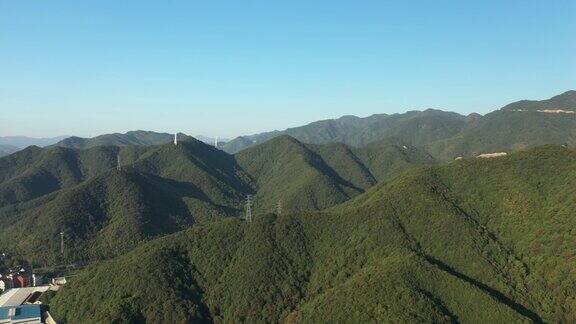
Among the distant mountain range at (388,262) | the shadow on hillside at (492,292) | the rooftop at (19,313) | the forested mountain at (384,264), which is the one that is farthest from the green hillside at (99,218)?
the shadow on hillside at (492,292)

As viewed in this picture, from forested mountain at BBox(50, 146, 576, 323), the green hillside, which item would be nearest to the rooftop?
forested mountain at BBox(50, 146, 576, 323)

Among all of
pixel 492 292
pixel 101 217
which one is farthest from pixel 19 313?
Result: pixel 492 292

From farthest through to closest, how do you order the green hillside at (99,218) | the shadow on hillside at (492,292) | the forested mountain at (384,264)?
the green hillside at (99,218), the shadow on hillside at (492,292), the forested mountain at (384,264)

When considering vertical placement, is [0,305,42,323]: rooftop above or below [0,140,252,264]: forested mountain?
below

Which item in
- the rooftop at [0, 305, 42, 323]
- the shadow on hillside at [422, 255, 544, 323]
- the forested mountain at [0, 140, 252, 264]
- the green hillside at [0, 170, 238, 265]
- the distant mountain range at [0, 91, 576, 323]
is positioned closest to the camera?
the distant mountain range at [0, 91, 576, 323]

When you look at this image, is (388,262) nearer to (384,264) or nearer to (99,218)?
(384,264)

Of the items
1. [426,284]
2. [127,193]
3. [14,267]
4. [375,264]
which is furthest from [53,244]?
[426,284]

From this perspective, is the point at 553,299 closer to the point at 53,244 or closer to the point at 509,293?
the point at 509,293

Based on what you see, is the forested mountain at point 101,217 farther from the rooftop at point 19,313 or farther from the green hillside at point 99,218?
the rooftop at point 19,313

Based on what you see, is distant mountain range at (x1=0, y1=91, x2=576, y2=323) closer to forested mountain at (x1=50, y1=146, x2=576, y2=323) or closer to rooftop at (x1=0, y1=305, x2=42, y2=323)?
forested mountain at (x1=50, y1=146, x2=576, y2=323)

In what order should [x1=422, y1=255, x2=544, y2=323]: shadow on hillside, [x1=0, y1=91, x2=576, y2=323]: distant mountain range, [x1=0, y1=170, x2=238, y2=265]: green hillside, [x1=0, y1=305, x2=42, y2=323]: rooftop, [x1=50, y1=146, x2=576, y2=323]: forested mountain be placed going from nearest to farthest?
1. [x1=50, y1=146, x2=576, y2=323]: forested mountain
2. [x1=0, y1=91, x2=576, y2=323]: distant mountain range
3. [x1=422, y1=255, x2=544, y2=323]: shadow on hillside
4. [x1=0, y1=305, x2=42, y2=323]: rooftop
5. [x1=0, y1=170, x2=238, y2=265]: green hillside
